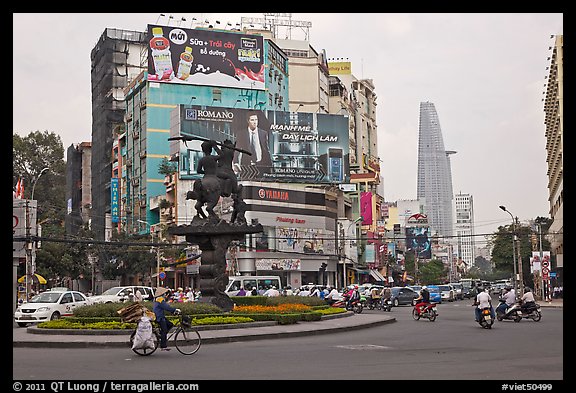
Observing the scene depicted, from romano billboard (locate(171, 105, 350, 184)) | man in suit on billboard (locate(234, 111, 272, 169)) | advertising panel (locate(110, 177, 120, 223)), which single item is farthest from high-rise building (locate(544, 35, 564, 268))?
advertising panel (locate(110, 177, 120, 223))

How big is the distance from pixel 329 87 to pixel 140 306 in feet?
277

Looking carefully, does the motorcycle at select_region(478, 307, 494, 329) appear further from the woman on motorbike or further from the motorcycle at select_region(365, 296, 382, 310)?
the motorcycle at select_region(365, 296, 382, 310)

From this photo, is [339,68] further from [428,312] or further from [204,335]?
[204,335]

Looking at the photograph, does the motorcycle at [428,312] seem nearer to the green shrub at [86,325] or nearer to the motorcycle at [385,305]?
the motorcycle at [385,305]

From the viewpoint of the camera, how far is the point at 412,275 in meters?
127

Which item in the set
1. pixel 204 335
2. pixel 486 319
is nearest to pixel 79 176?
pixel 486 319

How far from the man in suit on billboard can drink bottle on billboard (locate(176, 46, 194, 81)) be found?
10.8 m

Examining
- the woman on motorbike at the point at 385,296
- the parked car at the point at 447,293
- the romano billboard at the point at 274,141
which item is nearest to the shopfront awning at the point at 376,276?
the romano billboard at the point at 274,141

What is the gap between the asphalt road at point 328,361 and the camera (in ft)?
42.8

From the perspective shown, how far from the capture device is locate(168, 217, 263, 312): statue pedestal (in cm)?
2608

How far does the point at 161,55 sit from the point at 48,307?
51.7m

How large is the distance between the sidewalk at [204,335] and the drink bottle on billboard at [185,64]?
191 ft
